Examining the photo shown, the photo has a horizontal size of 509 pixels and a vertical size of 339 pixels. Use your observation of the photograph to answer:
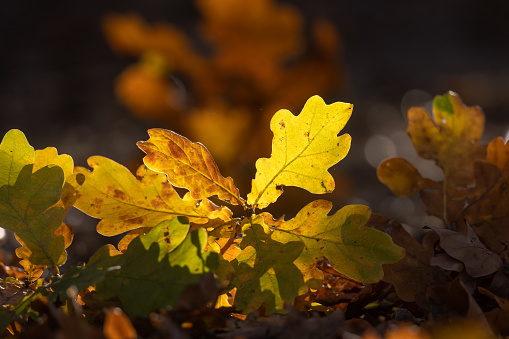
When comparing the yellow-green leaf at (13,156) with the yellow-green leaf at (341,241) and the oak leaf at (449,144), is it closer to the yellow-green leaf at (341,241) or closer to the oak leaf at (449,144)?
the yellow-green leaf at (341,241)

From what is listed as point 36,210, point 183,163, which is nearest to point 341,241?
point 183,163

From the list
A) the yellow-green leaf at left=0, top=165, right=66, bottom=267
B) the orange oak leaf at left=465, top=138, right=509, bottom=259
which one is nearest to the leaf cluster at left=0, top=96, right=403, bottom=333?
the yellow-green leaf at left=0, top=165, right=66, bottom=267

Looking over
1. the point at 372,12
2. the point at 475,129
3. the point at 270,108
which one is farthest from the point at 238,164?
the point at 372,12

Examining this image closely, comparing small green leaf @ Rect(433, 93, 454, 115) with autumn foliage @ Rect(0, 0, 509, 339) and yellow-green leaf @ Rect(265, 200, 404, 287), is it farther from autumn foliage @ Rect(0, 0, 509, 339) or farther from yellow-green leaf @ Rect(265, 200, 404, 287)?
yellow-green leaf @ Rect(265, 200, 404, 287)

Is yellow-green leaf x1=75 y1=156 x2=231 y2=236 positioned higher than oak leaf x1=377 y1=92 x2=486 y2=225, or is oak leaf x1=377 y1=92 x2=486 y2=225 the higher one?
oak leaf x1=377 y1=92 x2=486 y2=225

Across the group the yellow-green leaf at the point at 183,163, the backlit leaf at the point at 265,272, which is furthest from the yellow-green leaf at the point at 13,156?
the backlit leaf at the point at 265,272

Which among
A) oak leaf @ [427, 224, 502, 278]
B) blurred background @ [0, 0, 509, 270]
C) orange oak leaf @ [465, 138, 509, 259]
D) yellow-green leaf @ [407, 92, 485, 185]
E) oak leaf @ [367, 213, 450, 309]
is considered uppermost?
blurred background @ [0, 0, 509, 270]
